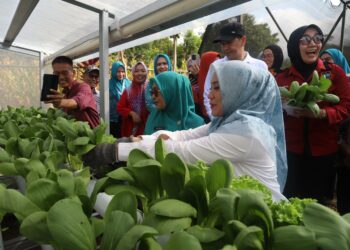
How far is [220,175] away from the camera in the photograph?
628 mm

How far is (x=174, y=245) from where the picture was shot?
0.44 metres

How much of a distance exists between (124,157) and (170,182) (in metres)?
0.54

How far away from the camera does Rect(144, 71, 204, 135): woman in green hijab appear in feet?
6.98

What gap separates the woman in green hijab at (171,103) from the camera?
83.8 inches

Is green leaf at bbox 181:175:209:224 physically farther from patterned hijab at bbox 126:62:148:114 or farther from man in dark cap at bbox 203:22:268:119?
patterned hijab at bbox 126:62:148:114

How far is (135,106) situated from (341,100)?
189 cm

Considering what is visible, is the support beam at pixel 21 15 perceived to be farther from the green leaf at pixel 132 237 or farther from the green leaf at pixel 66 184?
the green leaf at pixel 132 237

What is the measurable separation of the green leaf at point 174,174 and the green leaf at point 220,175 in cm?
5

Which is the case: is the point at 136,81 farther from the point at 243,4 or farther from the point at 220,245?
the point at 220,245

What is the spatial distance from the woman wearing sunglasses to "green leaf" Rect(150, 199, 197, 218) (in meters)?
1.74

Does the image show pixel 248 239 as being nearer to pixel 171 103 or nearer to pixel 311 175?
pixel 171 103

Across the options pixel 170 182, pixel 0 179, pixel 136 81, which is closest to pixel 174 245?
pixel 170 182

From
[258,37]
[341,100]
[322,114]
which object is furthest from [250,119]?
[258,37]

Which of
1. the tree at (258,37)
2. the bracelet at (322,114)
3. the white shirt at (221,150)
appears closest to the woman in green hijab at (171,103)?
the bracelet at (322,114)
